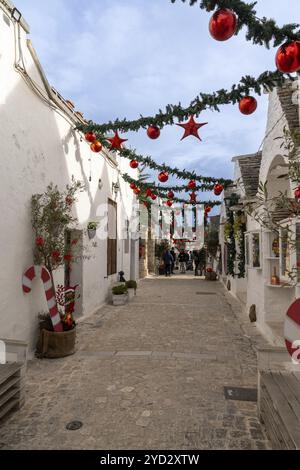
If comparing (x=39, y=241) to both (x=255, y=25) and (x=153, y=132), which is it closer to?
(x=153, y=132)

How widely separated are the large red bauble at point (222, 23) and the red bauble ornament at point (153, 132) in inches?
117

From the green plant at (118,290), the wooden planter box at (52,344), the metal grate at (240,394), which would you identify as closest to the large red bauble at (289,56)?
the metal grate at (240,394)

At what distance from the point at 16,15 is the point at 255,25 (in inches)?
154

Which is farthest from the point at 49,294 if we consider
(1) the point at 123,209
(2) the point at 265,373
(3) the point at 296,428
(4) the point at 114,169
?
(1) the point at 123,209

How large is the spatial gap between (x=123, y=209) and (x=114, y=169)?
7.11 ft

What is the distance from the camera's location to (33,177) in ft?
18.5

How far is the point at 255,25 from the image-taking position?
10.1 feet

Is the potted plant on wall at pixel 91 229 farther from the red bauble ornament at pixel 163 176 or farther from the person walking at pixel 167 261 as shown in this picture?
the person walking at pixel 167 261

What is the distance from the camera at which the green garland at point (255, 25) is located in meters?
2.89

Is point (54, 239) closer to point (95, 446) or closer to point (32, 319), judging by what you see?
point (32, 319)

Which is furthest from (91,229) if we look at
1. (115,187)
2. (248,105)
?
(248,105)
